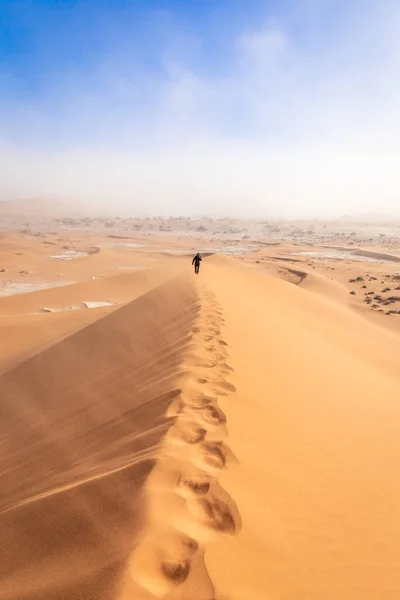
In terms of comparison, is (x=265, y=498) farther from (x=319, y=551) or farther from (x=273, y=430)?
(x=273, y=430)

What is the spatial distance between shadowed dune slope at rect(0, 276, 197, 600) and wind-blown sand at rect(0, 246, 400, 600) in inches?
0.5

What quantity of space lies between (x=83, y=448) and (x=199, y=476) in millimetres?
1726

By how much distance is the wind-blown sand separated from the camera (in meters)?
1.77

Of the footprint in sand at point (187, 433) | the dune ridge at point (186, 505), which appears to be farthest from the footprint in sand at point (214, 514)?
the footprint in sand at point (187, 433)

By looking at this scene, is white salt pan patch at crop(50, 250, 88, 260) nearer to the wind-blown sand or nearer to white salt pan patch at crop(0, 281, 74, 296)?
white salt pan patch at crop(0, 281, 74, 296)

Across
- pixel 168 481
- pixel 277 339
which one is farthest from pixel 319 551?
Answer: pixel 277 339

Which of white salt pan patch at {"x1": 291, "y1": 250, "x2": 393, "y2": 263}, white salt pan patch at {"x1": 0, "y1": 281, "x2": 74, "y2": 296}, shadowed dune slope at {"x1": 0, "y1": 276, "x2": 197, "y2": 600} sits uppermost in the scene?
shadowed dune slope at {"x1": 0, "y1": 276, "x2": 197, "y2": 600}

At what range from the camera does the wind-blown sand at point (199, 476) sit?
1772 mm

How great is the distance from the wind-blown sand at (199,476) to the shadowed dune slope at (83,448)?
0.01m

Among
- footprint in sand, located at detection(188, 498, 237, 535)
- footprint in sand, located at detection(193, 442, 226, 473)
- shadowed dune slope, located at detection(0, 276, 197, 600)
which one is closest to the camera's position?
shadowed dune slope, located at detection(0, 276, 197, 600)

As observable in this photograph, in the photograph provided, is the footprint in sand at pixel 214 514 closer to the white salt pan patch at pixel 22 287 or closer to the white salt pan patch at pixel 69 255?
the white salt pan patch at pixel 22 287

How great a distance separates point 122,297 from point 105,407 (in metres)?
14.8

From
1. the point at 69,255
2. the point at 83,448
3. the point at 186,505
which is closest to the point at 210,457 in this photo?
the point at 186,505

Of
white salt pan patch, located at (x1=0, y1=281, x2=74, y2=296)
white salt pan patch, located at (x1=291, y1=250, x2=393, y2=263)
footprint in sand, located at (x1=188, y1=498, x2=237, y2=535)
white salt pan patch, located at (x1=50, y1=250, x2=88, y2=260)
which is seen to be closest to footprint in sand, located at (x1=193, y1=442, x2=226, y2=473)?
footprint in sand, located at (x1=188, y1=498, x2=237, y2=535)
